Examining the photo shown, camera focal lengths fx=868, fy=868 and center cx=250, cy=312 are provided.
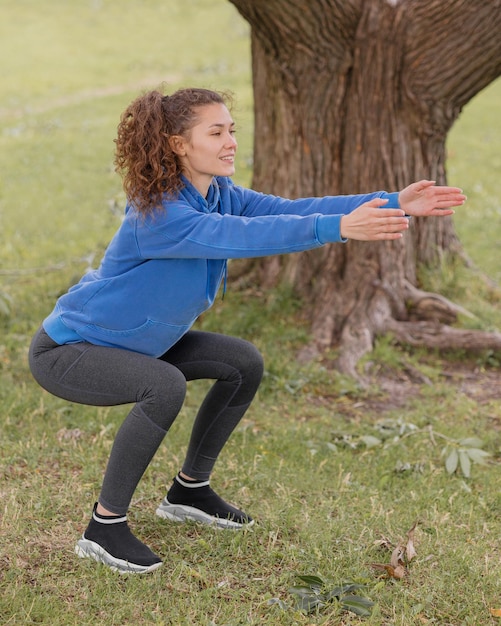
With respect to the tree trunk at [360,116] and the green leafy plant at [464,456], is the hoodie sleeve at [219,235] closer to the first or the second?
the green leafy plant at [464,456]

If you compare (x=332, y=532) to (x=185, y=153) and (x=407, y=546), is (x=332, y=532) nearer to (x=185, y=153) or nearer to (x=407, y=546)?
(x=407, y=546)

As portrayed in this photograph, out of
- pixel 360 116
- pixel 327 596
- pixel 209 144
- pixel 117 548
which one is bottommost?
pixel 327 596

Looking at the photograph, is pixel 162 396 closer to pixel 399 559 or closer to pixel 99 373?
pixel 99 373

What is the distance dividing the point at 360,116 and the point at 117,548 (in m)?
3.44

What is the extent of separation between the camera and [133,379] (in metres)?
3.12

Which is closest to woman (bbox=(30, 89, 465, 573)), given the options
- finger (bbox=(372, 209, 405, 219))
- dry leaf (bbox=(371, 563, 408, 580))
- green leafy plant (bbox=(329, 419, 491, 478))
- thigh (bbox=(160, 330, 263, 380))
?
thigh (bbox=(160, 330, 263, 380))

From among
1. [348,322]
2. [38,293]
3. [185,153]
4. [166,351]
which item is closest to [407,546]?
[166,351]

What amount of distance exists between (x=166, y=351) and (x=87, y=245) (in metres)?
4.85

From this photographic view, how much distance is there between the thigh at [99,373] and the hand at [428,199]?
103 centimetres

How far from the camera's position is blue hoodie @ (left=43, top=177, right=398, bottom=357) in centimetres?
288

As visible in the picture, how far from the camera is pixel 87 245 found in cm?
806

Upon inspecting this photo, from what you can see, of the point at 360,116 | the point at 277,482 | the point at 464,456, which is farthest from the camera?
the point at 360,116

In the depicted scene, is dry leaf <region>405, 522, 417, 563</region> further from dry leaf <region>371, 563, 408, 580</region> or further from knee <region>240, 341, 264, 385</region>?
knee <region>240, 341, 264, 385</region>

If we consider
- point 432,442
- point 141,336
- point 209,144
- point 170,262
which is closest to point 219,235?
point 170,262
